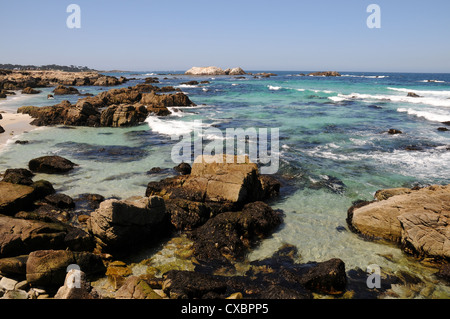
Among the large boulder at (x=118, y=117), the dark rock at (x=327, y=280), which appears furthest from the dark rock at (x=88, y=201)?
the large boulder at (x=118, y=117)

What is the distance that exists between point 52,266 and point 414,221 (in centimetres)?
880

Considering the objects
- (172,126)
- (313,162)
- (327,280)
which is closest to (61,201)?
(327,280)

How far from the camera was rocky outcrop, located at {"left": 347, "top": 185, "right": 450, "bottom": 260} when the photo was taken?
24.4ft

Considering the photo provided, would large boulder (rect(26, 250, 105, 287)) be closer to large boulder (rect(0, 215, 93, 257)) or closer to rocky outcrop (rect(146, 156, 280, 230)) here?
large boulder (rect(0, 215, 93, 257))

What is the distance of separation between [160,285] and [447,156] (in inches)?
660

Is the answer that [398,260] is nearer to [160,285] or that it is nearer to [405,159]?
[160,285]

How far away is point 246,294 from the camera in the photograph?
19.9ft

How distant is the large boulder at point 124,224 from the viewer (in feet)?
24.5
